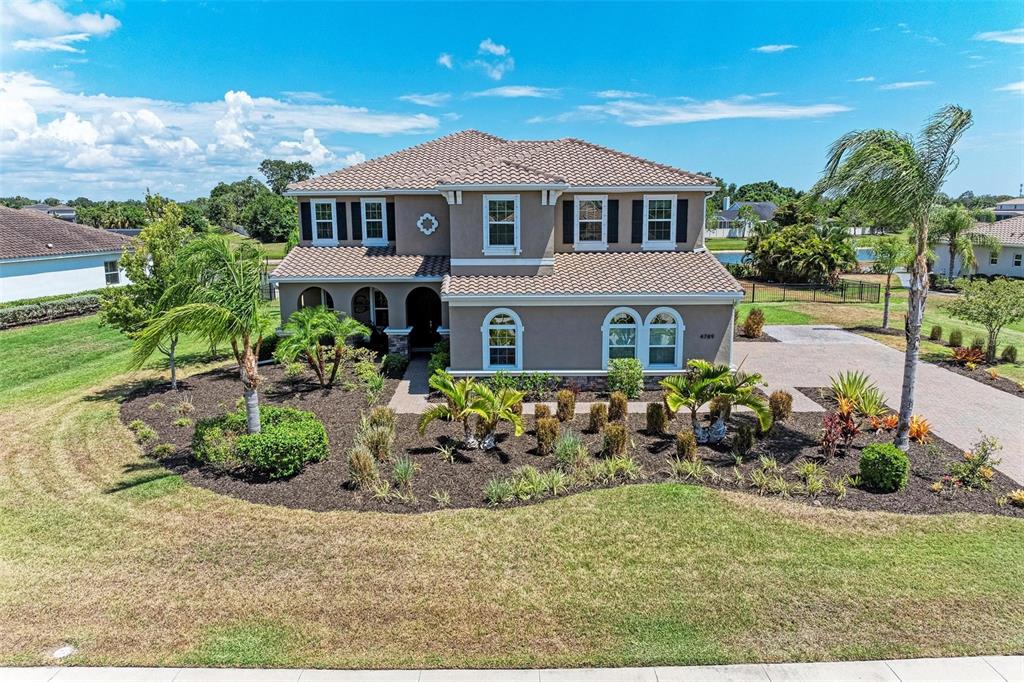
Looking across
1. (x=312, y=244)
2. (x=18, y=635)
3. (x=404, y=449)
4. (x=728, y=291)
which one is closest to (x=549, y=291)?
(x=728, y=291)

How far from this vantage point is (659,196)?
21.1 meters

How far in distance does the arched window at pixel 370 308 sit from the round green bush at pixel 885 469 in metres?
15.9

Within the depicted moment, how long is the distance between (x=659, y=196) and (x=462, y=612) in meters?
15.9

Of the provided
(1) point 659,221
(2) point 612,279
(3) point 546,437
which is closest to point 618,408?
(3) point 546,437

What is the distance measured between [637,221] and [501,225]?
471cm

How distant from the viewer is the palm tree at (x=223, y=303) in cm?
1197

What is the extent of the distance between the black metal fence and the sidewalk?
30831mm

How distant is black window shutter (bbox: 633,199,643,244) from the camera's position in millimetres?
21172

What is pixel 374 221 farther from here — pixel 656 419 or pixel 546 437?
pixel 656 419

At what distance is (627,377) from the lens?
18125mm

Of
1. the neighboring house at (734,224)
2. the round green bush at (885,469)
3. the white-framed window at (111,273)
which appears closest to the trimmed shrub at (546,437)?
the round green bush at (885,469)

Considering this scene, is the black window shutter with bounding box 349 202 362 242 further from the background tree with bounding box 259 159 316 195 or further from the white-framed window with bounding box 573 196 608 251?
the background tree with bounding box 259 159 316 195

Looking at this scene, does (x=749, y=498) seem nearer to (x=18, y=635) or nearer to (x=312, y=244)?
(x=18, y=635)

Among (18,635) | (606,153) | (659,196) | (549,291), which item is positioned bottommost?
(18,635)
